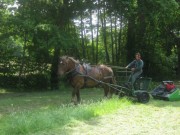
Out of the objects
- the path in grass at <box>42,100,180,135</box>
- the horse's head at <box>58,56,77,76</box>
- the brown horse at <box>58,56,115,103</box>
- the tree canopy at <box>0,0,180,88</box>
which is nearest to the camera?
the path in grass at <box>42,100,180,135</box>

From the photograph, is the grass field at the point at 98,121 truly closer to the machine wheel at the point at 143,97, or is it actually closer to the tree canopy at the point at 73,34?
the machine wheel at the point at 143,97

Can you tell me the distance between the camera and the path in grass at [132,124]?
8.84 m

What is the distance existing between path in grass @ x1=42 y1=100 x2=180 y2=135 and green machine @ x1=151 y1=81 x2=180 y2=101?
3.19m

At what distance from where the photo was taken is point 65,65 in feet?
47.3

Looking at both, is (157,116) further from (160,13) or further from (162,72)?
(162,72)

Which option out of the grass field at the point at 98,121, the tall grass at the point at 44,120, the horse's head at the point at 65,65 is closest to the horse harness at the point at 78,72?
the horse's head at the point at 65,65

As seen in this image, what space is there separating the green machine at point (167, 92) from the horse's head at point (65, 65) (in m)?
4.33

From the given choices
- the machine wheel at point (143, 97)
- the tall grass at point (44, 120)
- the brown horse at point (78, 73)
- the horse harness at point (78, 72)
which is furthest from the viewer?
the machine wheel at point (143, 97)

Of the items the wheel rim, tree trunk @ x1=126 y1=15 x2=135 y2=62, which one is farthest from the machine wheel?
tree trunk @ x1=126 y1=15 x2=135 y2=62

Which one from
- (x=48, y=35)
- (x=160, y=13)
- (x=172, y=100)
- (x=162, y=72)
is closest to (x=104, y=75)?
(x=172, y=100)

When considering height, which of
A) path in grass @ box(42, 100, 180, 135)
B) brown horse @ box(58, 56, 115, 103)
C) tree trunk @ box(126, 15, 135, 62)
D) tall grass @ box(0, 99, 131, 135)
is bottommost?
path in grass @ box(42, 100, 180, 135)

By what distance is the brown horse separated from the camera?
14.4 metres

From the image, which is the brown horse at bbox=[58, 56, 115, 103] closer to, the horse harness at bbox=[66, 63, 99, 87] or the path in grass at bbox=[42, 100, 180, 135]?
the horse harness at bbox=[66, 63, 99, 87]

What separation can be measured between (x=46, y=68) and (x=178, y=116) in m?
14.2
